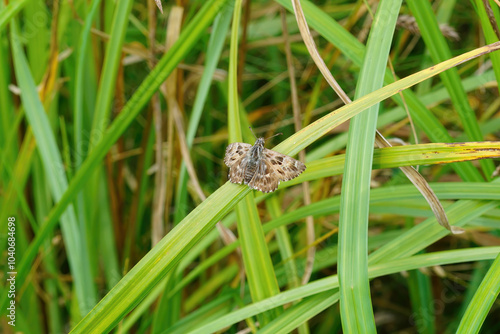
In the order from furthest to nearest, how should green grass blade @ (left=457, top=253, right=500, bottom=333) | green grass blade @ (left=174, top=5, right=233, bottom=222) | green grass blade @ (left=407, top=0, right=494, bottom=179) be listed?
green grass blade @ (left=174, top=5, right=233, bottom=222)
green grass blade @ (left=407, top=0, right=494, bottom=179)
green grass blade @ (left=457, top=253, right=500, bottom=333)

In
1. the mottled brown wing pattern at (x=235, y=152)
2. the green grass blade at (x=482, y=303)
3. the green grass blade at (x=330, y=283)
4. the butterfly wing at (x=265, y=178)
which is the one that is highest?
the mottled brown wing pattern at (x=235, y=152)

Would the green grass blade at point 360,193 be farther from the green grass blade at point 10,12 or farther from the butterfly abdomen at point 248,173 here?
the green grass blade at point 10,12

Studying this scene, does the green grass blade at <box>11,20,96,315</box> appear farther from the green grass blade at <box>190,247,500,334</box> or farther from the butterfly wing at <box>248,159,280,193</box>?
the butterfly wing at <box>248,159,280,193</box>

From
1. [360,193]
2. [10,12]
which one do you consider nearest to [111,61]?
[10,12]

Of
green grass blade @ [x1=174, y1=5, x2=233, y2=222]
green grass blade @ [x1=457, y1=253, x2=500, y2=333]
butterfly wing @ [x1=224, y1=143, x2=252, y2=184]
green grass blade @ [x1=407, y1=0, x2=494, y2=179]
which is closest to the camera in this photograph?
green grass blade @ [x1=457, y1=253, x2=500, y2=333]

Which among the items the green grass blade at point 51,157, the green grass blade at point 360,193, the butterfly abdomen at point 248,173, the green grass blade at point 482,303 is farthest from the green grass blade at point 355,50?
the green grass blade at point 51,157

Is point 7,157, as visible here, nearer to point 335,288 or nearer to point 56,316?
point 56,316

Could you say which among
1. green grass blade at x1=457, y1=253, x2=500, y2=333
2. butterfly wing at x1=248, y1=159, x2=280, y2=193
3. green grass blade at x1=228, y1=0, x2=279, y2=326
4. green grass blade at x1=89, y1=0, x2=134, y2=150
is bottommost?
green grass blade at x1=457, y1=253, x2=500, y2=333

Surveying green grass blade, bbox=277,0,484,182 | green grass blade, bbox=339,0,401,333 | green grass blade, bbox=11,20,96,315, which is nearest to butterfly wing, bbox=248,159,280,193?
green grass blade, bbox=339,0,401,333

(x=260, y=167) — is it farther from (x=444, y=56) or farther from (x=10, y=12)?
(x=10, y=12)
